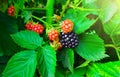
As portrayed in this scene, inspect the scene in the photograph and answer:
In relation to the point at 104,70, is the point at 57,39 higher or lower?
higher

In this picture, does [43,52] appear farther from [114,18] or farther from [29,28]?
[114,18]

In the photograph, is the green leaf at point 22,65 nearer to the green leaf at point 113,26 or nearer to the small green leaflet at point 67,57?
the small green leaflet at point 67,57

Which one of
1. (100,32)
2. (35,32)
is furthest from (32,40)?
(100,32)

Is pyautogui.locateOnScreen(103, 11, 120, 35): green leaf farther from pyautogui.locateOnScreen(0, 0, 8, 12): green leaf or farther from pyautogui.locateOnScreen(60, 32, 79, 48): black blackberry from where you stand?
pyautogui.locateOnScreen(0, 0, 8, 12): green leaf

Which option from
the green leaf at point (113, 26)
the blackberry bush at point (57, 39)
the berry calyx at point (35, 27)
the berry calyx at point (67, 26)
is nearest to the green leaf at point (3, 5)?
the blackberry bush at point (57, 39)

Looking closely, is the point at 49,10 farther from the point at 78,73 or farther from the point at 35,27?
the point at 78,73

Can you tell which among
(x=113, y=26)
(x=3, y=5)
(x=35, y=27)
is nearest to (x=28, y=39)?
(x=35, y=27)
